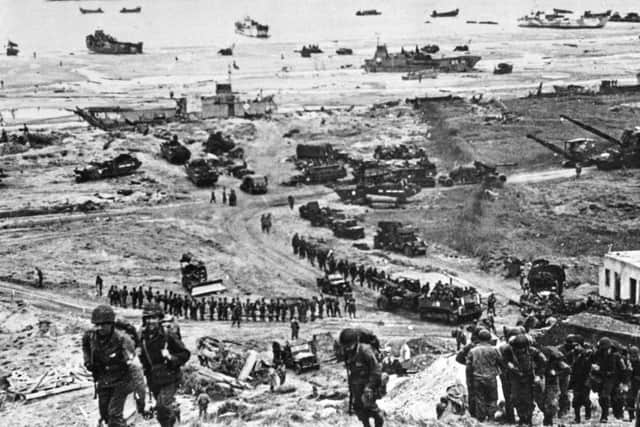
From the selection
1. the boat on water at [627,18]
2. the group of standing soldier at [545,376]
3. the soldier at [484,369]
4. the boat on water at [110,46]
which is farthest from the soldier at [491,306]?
the boat on water at [627,18]

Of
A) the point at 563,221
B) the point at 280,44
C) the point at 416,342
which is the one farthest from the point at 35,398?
the point at 280,44

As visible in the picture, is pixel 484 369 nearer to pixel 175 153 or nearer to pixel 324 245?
pixel 324 245

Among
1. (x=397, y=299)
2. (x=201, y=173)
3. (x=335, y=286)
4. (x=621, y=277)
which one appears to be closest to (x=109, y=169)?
(x=201, y=173)

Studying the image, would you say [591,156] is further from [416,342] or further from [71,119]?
[71,119]

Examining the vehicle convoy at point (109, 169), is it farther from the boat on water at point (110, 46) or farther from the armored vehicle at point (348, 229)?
the boat on water at point (110, 46)

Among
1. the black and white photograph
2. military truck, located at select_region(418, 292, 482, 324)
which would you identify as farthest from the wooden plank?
military truck, located at select_region(418, 292, 482, 324)
